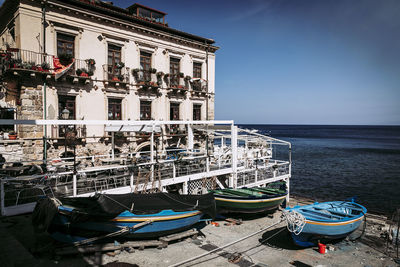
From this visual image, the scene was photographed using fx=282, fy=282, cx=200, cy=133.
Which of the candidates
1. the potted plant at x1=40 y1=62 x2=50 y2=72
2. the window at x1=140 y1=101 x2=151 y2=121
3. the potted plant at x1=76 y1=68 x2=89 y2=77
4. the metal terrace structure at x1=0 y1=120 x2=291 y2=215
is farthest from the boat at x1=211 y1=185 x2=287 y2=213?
the potted plant at x1=40 y1=62 x2=50 y2=72

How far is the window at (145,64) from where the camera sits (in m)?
23.6

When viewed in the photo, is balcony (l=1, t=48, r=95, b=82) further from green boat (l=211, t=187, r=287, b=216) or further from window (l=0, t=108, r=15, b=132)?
green boat (l=211, t=187, r=287, b=216)

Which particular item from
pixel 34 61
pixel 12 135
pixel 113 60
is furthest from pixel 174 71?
pixel 12 135

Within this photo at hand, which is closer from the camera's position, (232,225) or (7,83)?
(232,225)

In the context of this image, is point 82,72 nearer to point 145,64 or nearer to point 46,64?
point 46,64

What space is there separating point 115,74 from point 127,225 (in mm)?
13602

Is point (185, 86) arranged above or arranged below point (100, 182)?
above

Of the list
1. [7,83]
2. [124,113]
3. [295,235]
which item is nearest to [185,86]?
[124,113]

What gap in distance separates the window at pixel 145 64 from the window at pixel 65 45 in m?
5.49

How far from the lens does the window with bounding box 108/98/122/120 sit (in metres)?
22.0

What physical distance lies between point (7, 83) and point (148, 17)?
1287 centimetres

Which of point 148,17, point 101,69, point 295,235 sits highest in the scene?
point 148,17

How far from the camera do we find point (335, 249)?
1427cm

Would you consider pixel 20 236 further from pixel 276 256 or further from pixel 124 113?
pixel 124 113
